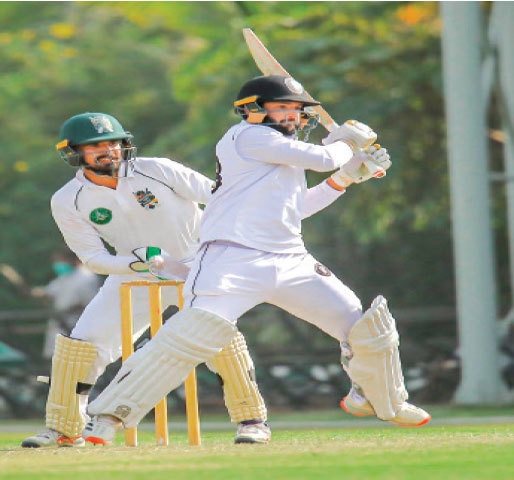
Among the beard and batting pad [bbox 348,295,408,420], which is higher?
the beard

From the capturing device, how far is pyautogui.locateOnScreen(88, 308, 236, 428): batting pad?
6.50 m

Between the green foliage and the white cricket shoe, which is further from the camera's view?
the green foliage

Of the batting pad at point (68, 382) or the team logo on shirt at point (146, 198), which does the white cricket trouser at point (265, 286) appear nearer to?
the team logo on shirt at point (146, 198)

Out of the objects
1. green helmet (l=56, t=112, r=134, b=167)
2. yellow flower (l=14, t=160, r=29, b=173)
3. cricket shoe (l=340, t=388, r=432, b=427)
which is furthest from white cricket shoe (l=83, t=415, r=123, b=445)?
yellow flower (l=14, t=160, r=29, b=173)

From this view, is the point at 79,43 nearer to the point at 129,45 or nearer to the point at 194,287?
the point at 129,45


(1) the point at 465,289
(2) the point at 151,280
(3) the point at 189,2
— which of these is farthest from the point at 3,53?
(2) the point at 151,280

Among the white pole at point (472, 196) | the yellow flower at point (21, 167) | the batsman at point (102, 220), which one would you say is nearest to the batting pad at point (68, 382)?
the batsman at point (102, 220)

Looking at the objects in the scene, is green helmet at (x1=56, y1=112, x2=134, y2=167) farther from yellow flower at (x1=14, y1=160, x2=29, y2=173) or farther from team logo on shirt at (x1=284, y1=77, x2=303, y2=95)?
yellow flower at (x1=14, y1=160, x2=29, y2=173)

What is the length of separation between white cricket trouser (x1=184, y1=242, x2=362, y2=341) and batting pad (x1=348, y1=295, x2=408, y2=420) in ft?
0.23

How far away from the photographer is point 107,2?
2123 cm

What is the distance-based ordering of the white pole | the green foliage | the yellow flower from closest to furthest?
the white pole → the green foliage → the yellow flower

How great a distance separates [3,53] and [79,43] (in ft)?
4.85

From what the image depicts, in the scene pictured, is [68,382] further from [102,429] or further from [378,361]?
[378,361]

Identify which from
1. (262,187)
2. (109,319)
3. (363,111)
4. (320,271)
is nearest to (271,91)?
(262,187)
